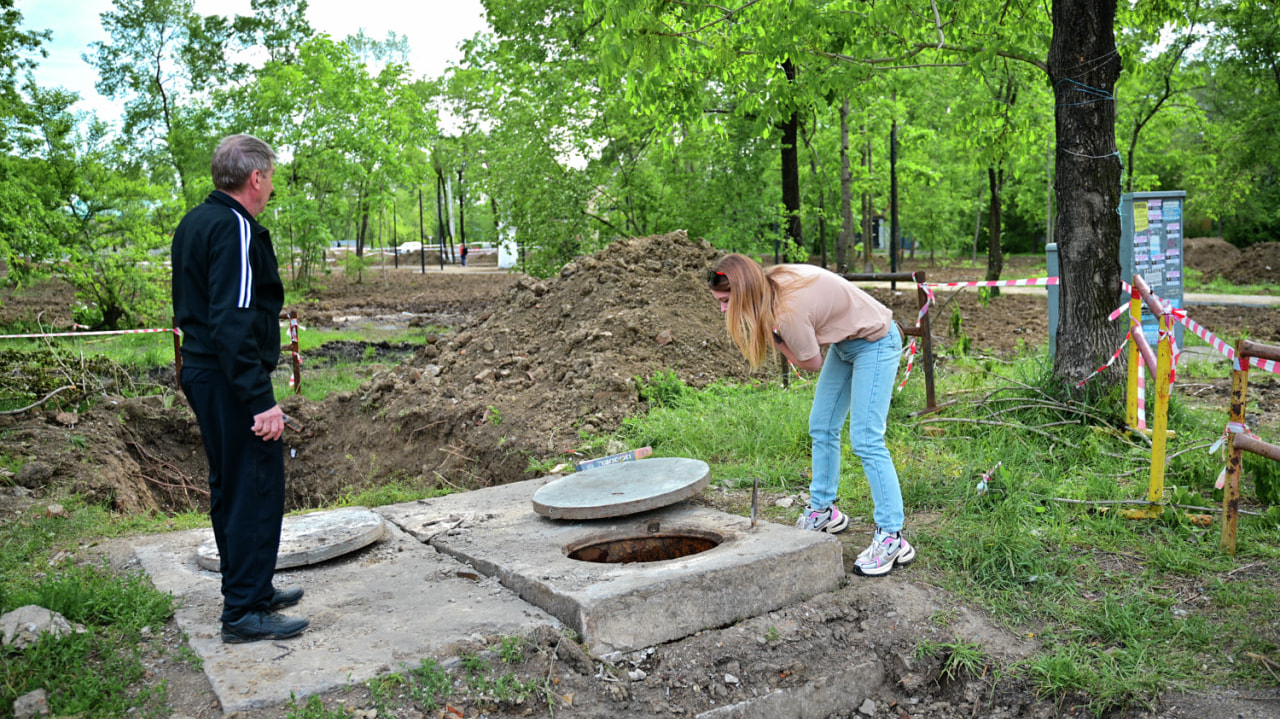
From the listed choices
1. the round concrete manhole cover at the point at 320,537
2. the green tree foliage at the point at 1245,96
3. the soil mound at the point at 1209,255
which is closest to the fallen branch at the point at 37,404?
the round concrete manhole cover at the point at 320,537

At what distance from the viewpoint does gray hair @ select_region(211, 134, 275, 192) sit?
3.63 meters

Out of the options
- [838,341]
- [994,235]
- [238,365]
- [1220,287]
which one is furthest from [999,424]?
[1220,287]

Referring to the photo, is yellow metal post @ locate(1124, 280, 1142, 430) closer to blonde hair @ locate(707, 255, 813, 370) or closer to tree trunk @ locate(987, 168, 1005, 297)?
blonde hair @ locate(707, 255, 813, 370)

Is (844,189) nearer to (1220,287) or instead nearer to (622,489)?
(1220,287)

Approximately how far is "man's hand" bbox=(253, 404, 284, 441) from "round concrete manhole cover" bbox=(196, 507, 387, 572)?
107cm

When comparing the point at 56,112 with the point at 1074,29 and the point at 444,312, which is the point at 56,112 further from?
the point at 1074,29

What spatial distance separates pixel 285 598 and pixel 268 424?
1.02 m

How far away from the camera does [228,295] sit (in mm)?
3496

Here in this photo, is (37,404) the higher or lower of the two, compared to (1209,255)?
lower

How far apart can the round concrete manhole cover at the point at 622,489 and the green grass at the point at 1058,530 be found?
2.06ft

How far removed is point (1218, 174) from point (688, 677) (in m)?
20.7

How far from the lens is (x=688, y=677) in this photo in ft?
12.2

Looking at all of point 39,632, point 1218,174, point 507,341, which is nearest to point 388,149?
point 507,341

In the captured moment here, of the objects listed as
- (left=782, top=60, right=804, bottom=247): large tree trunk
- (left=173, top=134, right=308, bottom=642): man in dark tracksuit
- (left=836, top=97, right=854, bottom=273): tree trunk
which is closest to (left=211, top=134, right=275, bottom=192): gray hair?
(left=173, top=134, right=308, bottom=642): man in dark tracksuit
